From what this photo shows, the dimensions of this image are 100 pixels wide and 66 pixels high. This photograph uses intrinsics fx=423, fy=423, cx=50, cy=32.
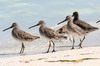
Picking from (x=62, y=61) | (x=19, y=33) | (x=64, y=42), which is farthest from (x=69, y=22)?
(x=62, y=61)

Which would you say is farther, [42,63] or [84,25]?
[84,25]

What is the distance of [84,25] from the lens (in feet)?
85.7

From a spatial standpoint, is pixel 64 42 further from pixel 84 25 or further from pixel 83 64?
pixel 83 64

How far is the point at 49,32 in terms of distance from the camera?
2316 cm

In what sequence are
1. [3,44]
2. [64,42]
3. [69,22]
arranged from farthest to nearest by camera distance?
[3,44] → [64,42] → [69,22]

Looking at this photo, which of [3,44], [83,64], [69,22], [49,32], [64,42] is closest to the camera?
[83,64]

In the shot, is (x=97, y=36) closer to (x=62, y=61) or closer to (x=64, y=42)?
(x=64, y=42)

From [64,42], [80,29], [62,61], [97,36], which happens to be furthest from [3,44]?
[62,61]

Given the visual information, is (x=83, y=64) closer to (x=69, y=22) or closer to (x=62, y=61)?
(x=62, y=61)

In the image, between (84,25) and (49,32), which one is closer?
(49,32)

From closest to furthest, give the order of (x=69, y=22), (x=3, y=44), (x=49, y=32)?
(x=49, y=32) → (x=69, y=22) → (x=3, y=44)

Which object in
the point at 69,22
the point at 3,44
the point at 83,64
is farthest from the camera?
the point at 3,44

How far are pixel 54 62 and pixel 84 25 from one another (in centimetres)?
1160

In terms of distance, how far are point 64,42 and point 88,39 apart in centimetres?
263
